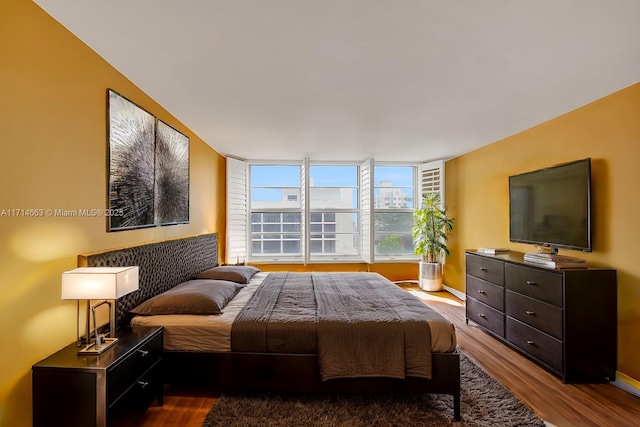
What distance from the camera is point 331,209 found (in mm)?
5770

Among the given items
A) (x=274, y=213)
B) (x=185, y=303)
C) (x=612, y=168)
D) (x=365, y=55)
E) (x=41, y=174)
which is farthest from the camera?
(x=274, y=213)

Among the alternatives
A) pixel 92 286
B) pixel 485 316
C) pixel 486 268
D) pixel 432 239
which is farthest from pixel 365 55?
pixel 432 239

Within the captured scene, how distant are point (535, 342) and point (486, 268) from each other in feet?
2.95

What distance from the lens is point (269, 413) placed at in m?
2.02

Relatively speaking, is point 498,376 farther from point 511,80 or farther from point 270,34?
point 270,34

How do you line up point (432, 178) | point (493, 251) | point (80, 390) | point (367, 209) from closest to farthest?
point (80, 390) → point (493, 251) → point (367, 209) → point (432, 178)

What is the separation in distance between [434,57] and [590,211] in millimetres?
1959

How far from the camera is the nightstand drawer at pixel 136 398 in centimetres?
157

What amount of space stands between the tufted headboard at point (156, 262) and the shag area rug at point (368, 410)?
1015 mm

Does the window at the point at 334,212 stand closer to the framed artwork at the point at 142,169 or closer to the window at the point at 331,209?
the window at the point at 331,209

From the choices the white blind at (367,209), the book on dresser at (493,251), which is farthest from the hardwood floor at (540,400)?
the white blind at (367,209)

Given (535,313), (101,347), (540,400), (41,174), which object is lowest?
(540,400)

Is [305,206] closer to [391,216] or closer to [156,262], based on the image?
[391,216]

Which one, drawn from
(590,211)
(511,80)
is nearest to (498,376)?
(590,211)
